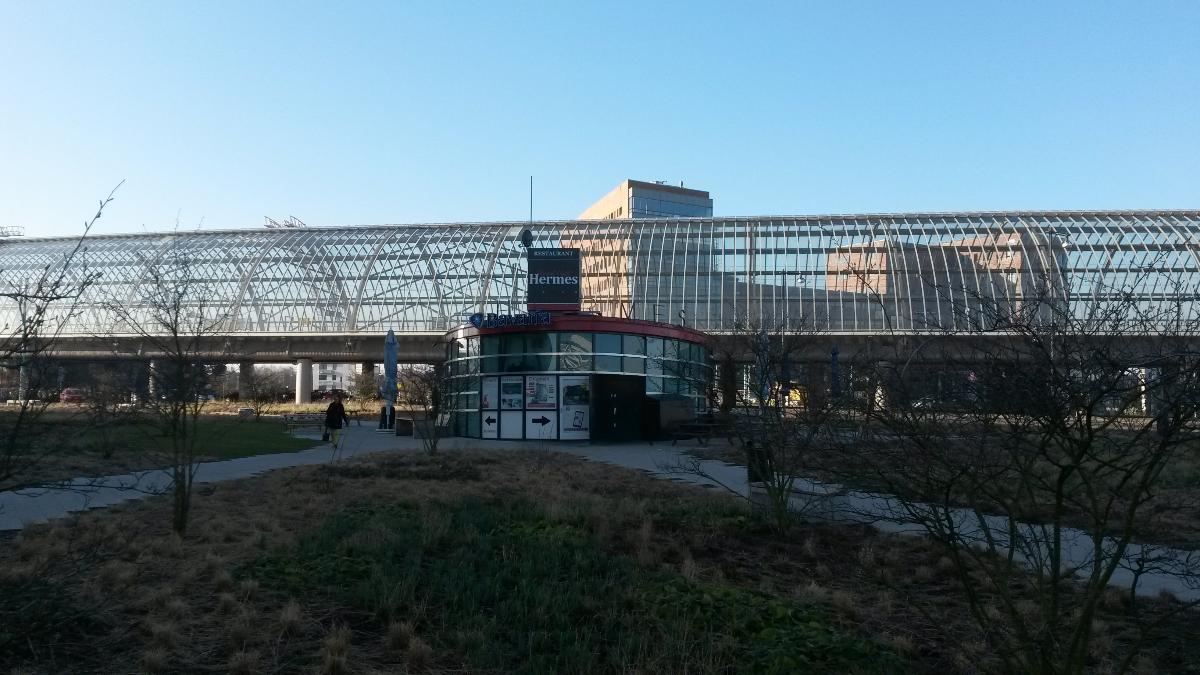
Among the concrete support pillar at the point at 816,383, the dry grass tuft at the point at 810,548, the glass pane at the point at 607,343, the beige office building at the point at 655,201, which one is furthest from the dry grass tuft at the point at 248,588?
the beige office building at the point at 655,201

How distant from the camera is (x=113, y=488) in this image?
5.90 metres

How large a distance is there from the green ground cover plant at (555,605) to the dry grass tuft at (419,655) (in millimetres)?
244

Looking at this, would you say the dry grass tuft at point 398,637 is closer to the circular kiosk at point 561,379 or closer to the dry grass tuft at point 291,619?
the dry grass tuft at point 291,619

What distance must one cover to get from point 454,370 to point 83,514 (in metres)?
23.7

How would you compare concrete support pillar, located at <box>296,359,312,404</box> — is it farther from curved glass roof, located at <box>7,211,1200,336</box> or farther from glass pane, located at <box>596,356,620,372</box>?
glass pane, located at <box>596,356,620,372</box>

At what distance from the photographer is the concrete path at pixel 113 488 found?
6910 millimetres

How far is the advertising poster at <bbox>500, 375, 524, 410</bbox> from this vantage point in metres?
32.2

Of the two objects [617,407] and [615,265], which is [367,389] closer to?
[615,265]

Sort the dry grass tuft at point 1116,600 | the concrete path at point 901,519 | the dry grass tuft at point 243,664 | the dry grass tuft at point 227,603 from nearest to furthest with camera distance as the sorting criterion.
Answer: the concrete path at point 901,519 → the dry grass tuft at point 243,664 → the dry grass tuft at point 227,603 → the dry grass tuft at point 1116,600

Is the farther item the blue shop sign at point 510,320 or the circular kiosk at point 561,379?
the circular kiosk at point 561,379

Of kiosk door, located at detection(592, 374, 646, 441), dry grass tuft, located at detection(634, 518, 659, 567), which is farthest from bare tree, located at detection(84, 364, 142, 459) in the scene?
kiosk door, located at detection(592, 374, 646, 441)

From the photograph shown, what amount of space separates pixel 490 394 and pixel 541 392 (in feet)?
6.72

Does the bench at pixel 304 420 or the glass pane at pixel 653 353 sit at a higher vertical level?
the glass pane at pixel 653 353

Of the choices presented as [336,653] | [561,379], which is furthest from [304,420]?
[336,653]
